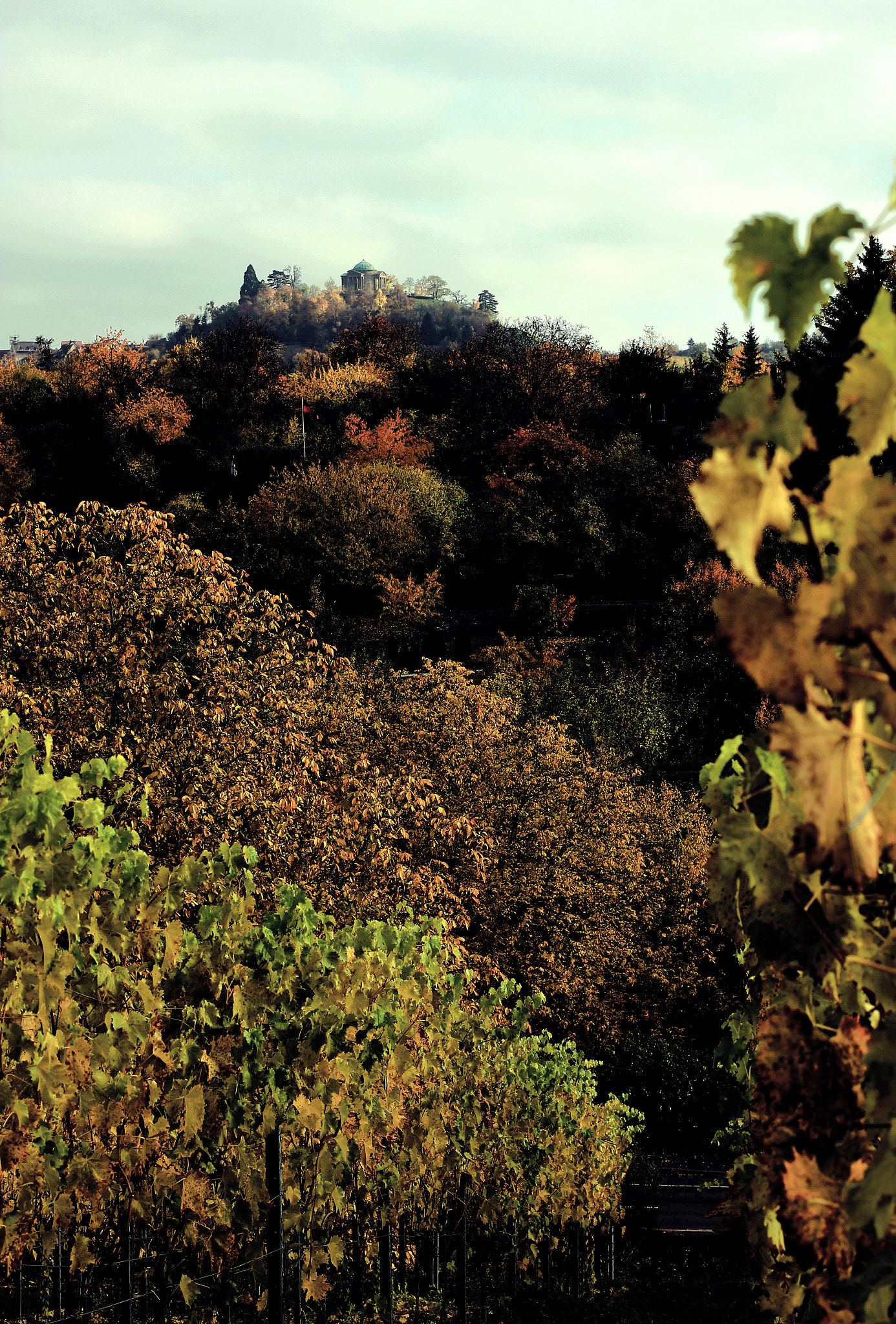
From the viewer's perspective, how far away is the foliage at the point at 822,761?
147 cm

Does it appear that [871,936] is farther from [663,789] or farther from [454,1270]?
[663,789]

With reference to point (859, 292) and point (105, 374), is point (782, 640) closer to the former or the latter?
point (859, 292)

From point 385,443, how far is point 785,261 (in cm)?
5979

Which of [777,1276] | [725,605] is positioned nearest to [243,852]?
[777,1276]

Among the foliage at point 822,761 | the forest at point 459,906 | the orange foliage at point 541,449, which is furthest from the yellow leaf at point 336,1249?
the orange foliage at point 541,449

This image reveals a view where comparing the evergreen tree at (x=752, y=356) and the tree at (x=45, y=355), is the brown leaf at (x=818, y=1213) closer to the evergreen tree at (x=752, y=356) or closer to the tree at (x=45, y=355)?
the evergreen tree at (x=752, y=356)

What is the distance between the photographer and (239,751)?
14602 mm

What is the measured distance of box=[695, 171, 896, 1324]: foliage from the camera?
1470mm

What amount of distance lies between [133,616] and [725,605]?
14452 mm

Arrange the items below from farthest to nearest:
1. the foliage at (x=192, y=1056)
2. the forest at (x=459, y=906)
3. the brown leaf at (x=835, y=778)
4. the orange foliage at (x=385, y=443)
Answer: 1. the orange foliage at (x=385, y=443)
2. the foliage at (x=192, y=1056)
3. the forest at (x=459, y=906)
4. the brown leaf at (x=835, y=778)

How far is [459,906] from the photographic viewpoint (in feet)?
58.5

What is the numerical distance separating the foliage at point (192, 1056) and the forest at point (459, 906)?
3 centimetres

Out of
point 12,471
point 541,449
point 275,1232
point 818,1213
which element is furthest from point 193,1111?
point 12,471

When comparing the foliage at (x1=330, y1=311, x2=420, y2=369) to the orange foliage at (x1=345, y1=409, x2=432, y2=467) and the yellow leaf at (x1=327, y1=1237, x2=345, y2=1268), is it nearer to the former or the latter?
the orange foliage at (x1=345, y1=409, x2=432, y2=467)
